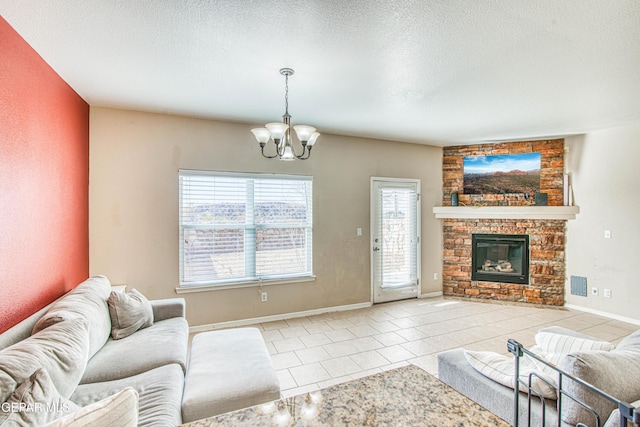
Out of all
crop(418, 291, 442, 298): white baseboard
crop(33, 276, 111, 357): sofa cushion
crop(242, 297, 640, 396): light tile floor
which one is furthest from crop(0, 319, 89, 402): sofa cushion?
crop(418, 291, 442, 298): white baseboard

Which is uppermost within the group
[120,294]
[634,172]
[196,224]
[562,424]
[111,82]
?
[111,82]

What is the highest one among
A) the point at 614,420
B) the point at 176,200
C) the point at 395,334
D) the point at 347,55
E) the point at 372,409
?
the point at 347,55

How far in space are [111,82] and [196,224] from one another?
1.73 m

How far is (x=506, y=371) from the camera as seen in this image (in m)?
1.64

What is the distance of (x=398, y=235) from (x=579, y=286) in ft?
9.15

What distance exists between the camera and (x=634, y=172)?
13.9 feet

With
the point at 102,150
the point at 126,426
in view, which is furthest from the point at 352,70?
the point at 102,150

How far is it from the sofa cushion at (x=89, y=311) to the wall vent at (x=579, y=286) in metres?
6.08

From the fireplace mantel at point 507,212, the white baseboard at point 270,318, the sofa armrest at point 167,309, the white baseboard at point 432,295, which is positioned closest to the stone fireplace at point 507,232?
the fireplace mantel at point 507,212

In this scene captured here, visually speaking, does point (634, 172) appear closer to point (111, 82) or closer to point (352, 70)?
point (352, 70)

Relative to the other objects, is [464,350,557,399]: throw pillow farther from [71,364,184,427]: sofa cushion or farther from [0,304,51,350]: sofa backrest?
[0,304,51,350]: sofa backrest

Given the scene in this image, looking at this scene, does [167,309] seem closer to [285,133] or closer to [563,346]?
[285,133]

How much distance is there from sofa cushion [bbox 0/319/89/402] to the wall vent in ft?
20.0

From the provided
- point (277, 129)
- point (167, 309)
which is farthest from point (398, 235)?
point (167, 309)
